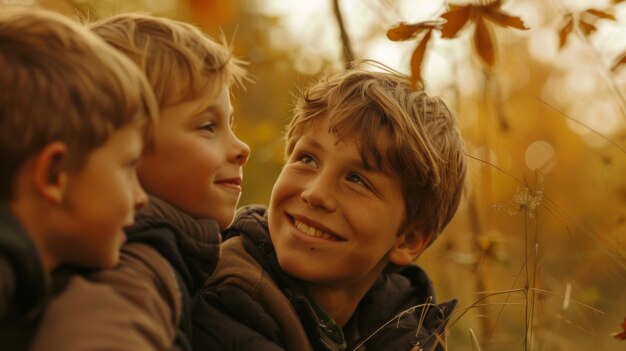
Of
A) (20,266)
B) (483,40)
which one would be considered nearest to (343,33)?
(483,40)

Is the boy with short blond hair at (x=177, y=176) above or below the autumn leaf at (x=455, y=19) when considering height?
below

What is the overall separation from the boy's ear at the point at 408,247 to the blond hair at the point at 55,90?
4.44ft

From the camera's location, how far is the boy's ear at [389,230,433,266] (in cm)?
288

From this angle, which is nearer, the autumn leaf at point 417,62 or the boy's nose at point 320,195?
the autumn leaf at point 417,62

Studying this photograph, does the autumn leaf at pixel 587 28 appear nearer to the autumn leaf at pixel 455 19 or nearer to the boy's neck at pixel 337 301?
the autumn leaf at pixel 455 19

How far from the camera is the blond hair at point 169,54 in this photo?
84.4 inches

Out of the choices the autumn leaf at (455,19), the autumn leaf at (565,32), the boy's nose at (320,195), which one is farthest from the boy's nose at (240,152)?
the autumn leaf at (565,32)

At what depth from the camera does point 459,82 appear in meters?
4.74

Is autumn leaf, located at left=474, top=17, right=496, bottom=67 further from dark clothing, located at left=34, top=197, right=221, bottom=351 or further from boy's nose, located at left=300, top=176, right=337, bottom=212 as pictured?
dark clothing, located at left=34, top=197, right=221, bottom=351

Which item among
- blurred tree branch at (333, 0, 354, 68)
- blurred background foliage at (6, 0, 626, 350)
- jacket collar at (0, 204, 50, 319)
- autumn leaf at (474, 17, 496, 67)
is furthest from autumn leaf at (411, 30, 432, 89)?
blurred tree branch at (333, 0, 354, 68)

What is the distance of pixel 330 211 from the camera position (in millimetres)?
2629

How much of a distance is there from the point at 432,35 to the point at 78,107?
3.49ft

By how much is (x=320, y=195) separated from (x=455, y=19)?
738 millimetres

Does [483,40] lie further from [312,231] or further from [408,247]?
[408,247]
